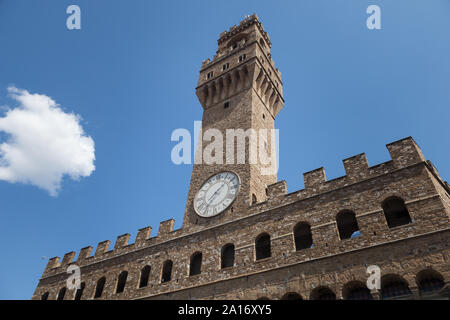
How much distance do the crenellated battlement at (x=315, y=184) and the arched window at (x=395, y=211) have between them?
1177 millimetres

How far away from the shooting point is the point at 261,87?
2356cm

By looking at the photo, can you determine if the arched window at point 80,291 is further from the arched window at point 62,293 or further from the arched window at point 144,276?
the arched window at point 144,276

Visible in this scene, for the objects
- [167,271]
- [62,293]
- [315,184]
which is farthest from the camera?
[62,293]

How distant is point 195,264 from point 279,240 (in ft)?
15.3

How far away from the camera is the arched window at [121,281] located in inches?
733

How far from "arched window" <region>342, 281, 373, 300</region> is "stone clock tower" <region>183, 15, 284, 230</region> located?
19.4 feet

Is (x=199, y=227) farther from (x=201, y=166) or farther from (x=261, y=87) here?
(x=261, y=87)

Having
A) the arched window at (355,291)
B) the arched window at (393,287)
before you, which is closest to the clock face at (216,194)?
the arched window at (355,291)

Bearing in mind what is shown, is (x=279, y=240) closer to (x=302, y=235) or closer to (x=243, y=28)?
(x=302, y=235)

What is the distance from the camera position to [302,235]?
52.4 ft

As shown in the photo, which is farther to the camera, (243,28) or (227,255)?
(243,28)

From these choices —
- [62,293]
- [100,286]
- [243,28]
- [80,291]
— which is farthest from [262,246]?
[243,28]

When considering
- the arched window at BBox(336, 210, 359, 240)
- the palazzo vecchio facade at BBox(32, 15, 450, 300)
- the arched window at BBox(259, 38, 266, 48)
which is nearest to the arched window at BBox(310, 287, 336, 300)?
the palazzo vecchio facade at BBox(32, 15, 450, 300)

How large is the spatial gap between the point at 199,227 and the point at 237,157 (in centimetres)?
448
